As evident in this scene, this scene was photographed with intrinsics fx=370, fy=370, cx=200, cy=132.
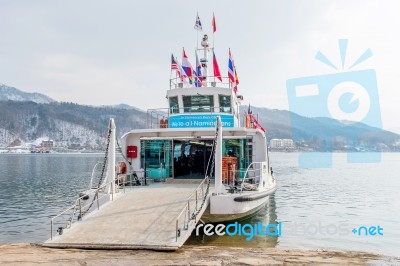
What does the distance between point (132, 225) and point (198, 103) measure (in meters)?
10.4

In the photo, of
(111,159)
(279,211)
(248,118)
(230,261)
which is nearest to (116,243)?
(230,261)

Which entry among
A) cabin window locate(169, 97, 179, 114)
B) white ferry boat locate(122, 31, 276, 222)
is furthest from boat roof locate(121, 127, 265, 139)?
cabin window locate(169, 97, 179, 114)

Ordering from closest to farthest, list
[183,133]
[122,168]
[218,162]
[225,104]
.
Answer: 1. [218,162]
2. [183,133]
3. [122,168]
4. [225,104]

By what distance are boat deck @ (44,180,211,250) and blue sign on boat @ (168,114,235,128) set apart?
212 inches

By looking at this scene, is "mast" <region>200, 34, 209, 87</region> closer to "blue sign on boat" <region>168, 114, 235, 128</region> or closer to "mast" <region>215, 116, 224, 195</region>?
"blue sign on boat" <region>168, 114, 235, 128</region>

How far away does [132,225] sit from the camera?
34.3 ft

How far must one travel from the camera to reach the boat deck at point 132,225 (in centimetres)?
911

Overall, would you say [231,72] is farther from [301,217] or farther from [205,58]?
[301,217]

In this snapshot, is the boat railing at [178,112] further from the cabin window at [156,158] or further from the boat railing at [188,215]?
the boat railing at [188,215]

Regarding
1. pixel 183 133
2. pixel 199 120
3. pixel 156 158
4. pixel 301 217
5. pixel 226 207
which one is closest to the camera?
pixel 226 207

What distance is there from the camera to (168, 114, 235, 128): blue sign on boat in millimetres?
18784

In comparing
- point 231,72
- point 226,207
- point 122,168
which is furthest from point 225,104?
point 226,207

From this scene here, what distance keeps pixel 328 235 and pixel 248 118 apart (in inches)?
286

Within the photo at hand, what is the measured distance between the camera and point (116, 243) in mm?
9102
